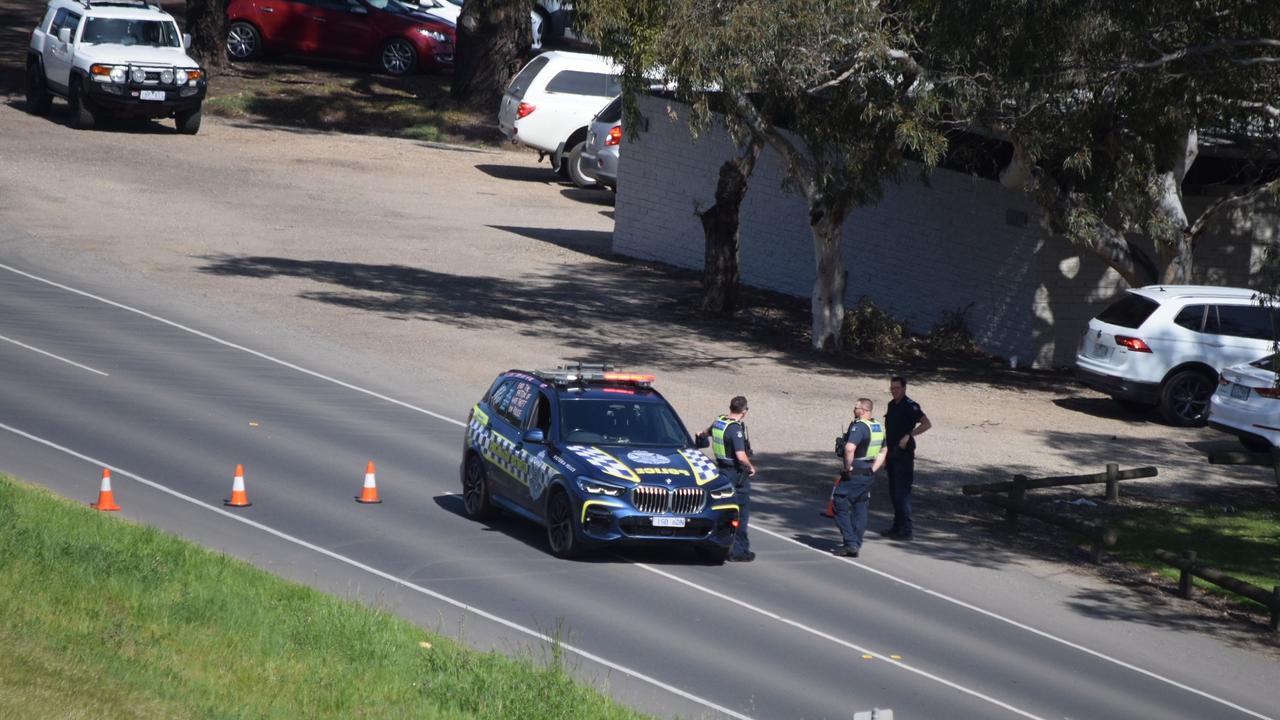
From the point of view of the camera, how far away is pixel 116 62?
36.8 m

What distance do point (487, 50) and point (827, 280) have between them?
21.2 m

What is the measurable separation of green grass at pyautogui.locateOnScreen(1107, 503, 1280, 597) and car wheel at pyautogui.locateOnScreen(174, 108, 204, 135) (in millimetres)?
27348

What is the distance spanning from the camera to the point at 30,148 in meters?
36.1

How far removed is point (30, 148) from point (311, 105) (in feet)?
31.3

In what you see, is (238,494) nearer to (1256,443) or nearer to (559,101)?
(1256,443)

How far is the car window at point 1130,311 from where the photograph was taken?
23000mm

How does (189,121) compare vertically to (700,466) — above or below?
above

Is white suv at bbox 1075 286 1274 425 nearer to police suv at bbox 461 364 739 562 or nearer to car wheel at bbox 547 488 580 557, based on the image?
police suv at bbox 461 364 739 562

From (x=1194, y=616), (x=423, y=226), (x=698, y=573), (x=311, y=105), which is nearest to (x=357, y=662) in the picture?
(x=698, y=573)

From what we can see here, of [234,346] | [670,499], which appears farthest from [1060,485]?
[234,346]

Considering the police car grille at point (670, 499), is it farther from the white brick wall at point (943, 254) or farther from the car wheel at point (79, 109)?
the car wheel at point (79, 109)

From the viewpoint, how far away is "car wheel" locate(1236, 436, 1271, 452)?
20.3 metres

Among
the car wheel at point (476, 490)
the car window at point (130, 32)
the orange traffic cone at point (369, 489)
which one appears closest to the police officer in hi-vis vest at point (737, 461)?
the car wheel at point (476, 490)

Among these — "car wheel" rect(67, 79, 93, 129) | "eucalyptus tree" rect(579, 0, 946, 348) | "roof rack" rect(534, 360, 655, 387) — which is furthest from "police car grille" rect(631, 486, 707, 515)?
"car wheel" rect(67, 79, 93, 129)
